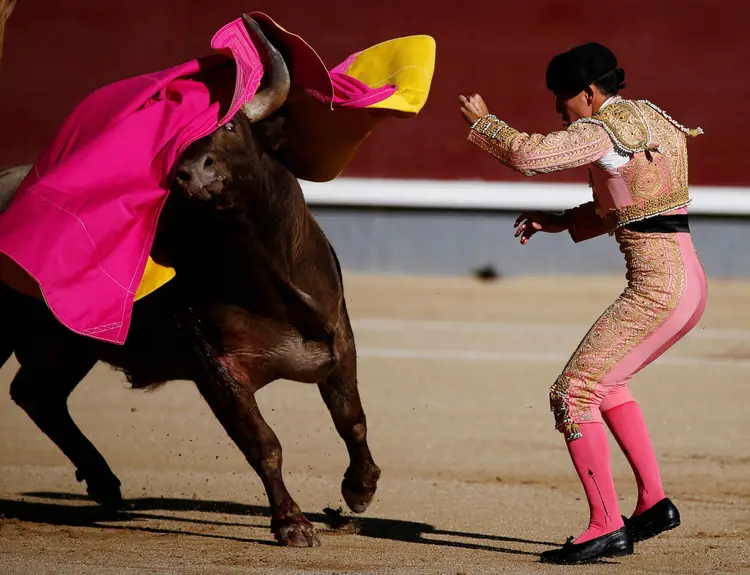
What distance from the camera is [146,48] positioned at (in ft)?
29.2

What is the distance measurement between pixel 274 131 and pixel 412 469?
1.48 meters

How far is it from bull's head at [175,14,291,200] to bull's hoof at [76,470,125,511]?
1106 millimetres

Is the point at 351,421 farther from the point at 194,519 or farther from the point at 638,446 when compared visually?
the point at 638,446

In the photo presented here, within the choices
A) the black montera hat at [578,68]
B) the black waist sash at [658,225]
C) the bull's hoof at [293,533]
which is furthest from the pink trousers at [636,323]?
the bull's hoof at [293,533]

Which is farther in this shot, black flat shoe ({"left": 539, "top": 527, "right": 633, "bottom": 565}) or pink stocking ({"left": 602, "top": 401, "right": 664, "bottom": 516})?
pink stocking ({"left": 602, "top": 401, "right": 664, "bottom": 516})

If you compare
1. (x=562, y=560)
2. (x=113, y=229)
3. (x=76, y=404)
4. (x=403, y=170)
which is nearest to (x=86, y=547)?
(x=113, y=229)

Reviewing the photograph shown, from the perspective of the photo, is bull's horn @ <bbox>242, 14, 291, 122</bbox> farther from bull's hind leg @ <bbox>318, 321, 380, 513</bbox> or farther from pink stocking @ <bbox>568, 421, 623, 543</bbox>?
pink stocking @ <bbox>568, 421, 623, 543</bbox>

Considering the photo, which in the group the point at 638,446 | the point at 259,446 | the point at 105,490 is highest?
the point at 638,446

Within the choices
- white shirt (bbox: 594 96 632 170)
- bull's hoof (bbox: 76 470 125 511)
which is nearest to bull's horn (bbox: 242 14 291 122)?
white shirt (bbox: 594 96 632 170)

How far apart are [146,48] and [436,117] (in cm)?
194

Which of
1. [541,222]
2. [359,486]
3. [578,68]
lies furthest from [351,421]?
[578,68]

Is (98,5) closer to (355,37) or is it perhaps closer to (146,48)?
(146,48)

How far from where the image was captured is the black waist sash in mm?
2887

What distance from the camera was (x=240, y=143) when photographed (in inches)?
124
